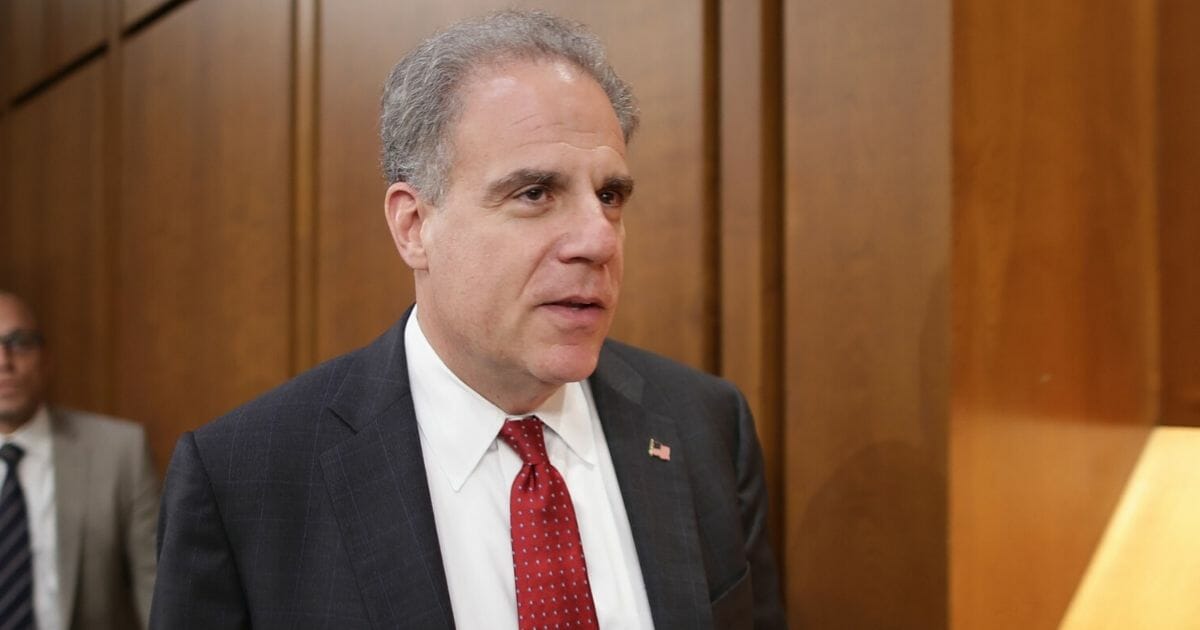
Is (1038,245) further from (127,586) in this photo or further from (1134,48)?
(127,586)

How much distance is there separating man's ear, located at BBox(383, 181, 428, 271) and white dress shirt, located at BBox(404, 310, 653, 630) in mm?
120

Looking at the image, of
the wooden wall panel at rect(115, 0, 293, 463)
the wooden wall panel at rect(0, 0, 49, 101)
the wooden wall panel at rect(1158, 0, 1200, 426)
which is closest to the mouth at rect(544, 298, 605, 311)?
the wooden wall panel at rect(1158, 0, 1200, 426)

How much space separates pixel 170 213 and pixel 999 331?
9.66 feet

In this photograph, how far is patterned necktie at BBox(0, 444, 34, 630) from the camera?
2.87m

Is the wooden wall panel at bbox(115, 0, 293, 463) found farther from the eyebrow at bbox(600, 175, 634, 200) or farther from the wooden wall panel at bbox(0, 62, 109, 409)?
the eyebrow at bbox(600, 175, 634, 200)

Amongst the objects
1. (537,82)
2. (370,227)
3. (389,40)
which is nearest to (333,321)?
(370,227)

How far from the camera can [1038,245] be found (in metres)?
1.92

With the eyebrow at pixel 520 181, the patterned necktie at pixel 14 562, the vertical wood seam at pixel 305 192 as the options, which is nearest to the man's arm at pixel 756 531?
the eyebrow at pixel 520 181

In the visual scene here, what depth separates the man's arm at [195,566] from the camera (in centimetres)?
143

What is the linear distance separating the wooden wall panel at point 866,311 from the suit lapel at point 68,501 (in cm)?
202

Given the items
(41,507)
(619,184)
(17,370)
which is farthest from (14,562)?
(619,184)

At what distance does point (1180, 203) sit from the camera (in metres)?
2.23

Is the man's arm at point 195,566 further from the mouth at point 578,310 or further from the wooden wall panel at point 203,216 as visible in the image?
the wooden wall panel at point 203,216

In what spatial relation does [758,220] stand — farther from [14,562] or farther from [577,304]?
[14,562]
